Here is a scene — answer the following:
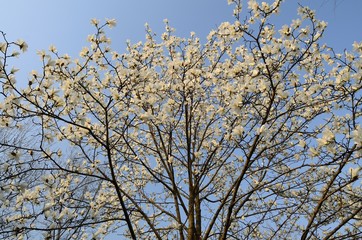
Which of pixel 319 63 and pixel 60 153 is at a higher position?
pixel 319 63

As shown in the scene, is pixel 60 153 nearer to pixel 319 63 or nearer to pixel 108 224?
pixel 108 224

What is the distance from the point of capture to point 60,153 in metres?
3.92

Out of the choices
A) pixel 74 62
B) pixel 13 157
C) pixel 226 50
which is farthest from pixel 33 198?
pixel 226 50

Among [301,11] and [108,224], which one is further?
[108,224]

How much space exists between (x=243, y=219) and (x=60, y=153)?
2964 mm

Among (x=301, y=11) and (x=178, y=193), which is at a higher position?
(x=301, y=11)

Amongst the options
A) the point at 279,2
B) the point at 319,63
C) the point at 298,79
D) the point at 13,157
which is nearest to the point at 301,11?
the point at 279,2

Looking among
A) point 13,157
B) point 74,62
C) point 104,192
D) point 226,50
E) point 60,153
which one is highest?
point 226,50

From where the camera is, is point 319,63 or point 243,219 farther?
point 319,63

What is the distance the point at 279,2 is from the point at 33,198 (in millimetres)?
3788

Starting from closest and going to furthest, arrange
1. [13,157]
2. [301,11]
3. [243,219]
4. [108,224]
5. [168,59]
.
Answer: [13,157] → [301,11] → [243,219] → [108,224] → [168,59]

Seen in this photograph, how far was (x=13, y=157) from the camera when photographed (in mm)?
3293

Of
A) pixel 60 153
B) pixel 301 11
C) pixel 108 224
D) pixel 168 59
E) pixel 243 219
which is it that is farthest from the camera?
pixel 168 59

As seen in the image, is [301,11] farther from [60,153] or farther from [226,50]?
[60,153]
